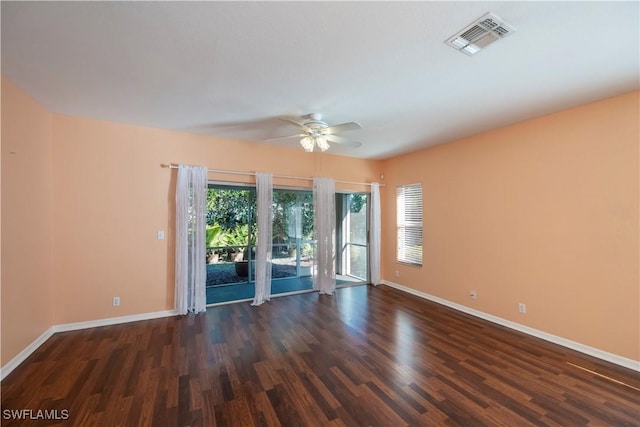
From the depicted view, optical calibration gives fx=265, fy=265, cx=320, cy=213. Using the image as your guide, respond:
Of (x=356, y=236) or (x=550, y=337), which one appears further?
(x=356, y=236)

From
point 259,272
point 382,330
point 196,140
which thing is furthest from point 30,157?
point 382,330

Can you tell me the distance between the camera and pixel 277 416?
192cm

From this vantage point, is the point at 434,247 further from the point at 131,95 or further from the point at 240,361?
the point at 131,95

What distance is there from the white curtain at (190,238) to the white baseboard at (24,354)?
4.42 ft

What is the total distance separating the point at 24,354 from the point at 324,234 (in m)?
3.97

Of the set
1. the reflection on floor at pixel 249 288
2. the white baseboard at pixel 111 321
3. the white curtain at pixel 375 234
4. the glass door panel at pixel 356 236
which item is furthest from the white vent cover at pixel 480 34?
the white baseboard at pixel 111 321

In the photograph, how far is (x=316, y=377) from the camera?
2.39 meters

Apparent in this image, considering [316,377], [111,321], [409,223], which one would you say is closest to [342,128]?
[316,377]

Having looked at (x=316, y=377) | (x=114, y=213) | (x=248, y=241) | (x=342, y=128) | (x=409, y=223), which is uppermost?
(x=342, y=128)

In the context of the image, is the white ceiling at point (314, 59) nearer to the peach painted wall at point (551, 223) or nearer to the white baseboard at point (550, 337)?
the peach painted wall at point (551, 223)

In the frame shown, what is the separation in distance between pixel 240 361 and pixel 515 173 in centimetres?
400

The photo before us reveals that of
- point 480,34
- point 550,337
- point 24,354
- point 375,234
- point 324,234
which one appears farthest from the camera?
point 375,234

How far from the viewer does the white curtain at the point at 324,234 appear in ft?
16.3

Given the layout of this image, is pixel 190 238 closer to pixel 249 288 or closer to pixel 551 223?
pixel 249 288
